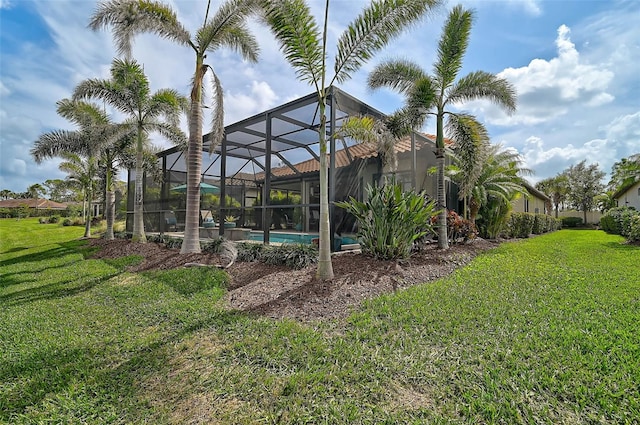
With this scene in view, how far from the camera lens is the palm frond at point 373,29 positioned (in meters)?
5.28

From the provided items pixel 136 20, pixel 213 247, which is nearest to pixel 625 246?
pixel 213 247

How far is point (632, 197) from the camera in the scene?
22.0 m

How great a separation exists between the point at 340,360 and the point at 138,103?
12.2m

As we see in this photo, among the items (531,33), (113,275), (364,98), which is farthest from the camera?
(364,98)

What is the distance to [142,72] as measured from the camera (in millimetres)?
10477

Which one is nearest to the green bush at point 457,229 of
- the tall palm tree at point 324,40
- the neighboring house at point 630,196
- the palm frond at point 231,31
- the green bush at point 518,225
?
the green bush at point 518,225

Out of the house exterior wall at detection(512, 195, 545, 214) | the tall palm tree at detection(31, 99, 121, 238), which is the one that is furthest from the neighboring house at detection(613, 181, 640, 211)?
the tall palm tree at detection(31, 99, 121, 238)

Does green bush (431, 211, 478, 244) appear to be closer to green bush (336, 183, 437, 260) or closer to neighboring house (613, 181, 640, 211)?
green bush (336, 183, 437, 260)

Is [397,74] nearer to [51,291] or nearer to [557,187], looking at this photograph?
[51,291]

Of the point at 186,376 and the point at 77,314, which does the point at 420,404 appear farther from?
the point at 77,314

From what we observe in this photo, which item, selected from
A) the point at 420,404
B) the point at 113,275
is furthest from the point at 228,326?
the point at 113,275

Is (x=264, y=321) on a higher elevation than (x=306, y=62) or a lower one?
lower

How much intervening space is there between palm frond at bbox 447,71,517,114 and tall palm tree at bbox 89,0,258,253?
243 inches

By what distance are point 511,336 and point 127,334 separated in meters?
4.43
